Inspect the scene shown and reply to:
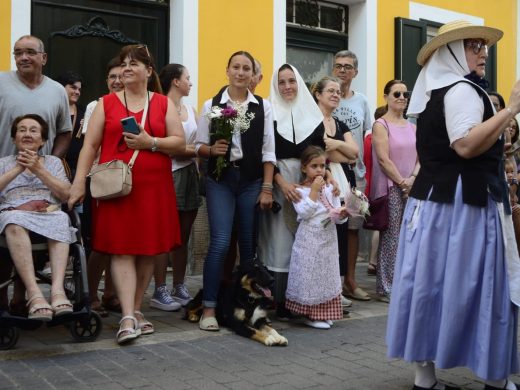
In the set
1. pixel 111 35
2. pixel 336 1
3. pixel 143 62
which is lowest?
pixel 143 62

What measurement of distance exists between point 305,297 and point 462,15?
7.27 metres

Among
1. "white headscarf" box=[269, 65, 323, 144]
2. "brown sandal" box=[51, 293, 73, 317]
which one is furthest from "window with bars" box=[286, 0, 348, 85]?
"brown sandal" box=[51, 293, 73, 317]

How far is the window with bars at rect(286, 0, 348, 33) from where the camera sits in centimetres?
1023

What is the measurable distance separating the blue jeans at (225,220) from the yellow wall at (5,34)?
2.83 metres

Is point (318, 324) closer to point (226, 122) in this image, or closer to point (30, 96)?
point (226, 122)

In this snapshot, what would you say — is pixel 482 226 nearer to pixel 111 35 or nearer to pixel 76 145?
pixel 76 145

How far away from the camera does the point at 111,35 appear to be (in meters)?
8.56

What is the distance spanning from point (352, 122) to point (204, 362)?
11.7 feet

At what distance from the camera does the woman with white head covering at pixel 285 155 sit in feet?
20.2

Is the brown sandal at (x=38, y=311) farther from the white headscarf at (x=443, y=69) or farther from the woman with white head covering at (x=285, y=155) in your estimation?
the white headscarf at (x=443, y=69)

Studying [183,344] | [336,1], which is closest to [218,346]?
[183,344]

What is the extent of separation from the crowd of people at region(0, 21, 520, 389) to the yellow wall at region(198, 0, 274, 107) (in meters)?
1.85

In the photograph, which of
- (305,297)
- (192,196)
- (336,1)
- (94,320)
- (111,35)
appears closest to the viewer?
(94,320)

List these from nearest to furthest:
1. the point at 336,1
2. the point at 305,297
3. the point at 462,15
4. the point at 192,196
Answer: the point at 305,297, the point at 192,196, the point at 336,1, the point at 462,15
